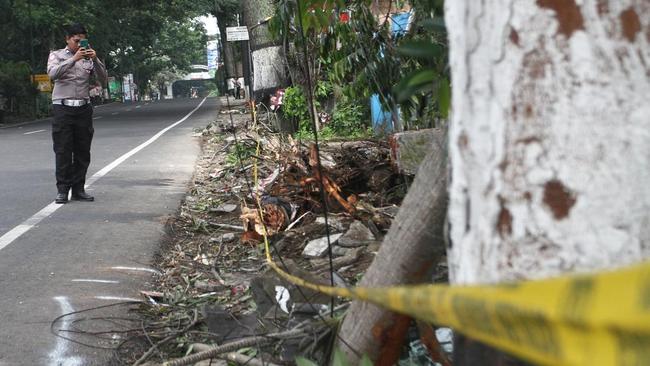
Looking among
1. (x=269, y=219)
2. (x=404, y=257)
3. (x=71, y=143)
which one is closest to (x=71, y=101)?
(x=71, y=143)

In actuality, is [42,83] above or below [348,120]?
above

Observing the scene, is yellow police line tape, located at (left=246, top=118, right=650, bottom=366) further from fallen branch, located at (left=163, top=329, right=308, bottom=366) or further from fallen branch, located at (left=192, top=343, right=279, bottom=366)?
fallen branch, located at (left=192, top=343, right=279, bottom=366)

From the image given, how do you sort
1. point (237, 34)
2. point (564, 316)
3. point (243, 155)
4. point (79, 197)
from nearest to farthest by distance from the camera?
point (564, 316) → point (79, 197) → point (243, 155) → point (237, 34)

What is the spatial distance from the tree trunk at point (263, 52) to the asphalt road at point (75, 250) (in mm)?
2063

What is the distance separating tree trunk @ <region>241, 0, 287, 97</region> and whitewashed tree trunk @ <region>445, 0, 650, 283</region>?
441 inches

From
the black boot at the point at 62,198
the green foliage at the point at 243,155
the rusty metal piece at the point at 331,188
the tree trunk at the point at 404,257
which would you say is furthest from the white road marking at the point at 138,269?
the green foliage at the point at 243,155

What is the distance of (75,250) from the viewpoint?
5.69 metres

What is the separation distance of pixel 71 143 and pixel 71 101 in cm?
43

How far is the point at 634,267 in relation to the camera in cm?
124

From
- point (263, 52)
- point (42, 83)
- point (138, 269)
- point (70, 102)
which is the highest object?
point (263, 52)

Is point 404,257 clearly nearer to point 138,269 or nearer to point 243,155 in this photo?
point 138,269

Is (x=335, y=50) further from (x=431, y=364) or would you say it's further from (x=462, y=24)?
(x=462, y=24)

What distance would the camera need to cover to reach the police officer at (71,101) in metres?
7.68

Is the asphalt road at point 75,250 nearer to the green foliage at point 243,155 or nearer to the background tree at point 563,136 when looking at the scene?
the green foliage at point 243,155
